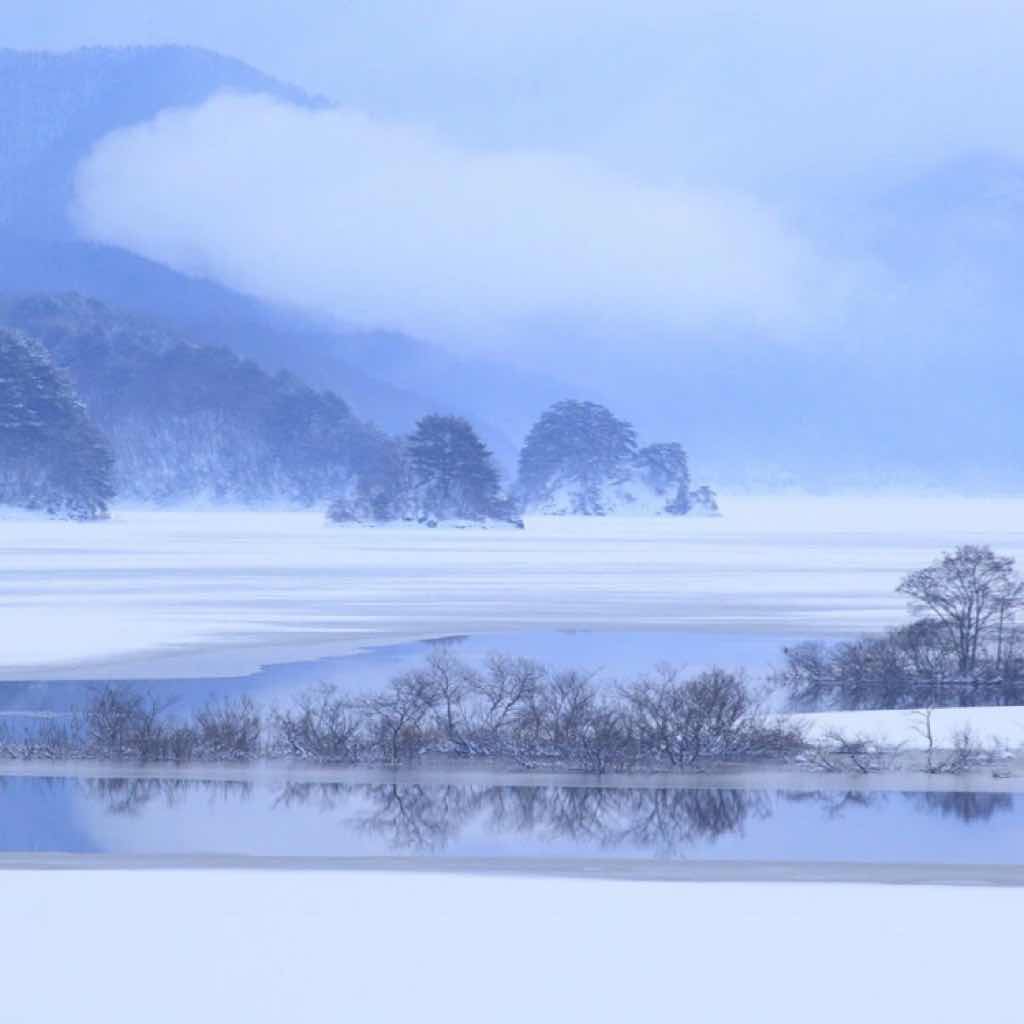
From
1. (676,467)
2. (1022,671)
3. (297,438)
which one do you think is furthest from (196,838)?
(297,438)

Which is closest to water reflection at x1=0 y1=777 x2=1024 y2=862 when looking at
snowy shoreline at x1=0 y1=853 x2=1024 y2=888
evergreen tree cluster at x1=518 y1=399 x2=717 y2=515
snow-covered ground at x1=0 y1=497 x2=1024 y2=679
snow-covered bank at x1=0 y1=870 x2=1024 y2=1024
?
snowy shoreline at x1=0 y1=853 x2=1024 y2=888

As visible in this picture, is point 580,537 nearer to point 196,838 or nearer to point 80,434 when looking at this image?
point 80,434

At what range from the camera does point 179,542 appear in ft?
235

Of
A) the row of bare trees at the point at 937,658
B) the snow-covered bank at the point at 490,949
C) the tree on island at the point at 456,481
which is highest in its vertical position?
the tree on island at the point at 456,481

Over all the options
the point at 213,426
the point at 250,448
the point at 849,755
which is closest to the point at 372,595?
the point at 849,755

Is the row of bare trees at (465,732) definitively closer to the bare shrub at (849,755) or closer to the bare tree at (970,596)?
the bare shrub at (849,755)

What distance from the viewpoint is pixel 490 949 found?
9.05m

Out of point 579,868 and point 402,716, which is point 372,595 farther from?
point 579,868

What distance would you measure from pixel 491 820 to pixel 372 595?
2321cm

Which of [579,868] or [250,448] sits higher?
[250,448]

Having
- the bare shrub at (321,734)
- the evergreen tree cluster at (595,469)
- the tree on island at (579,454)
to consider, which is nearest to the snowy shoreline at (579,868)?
the bare shrub at (321,734)

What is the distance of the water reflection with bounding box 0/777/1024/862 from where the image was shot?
13.9 m

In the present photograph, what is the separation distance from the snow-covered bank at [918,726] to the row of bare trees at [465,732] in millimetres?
543

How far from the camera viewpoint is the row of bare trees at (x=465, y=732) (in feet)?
57.3
